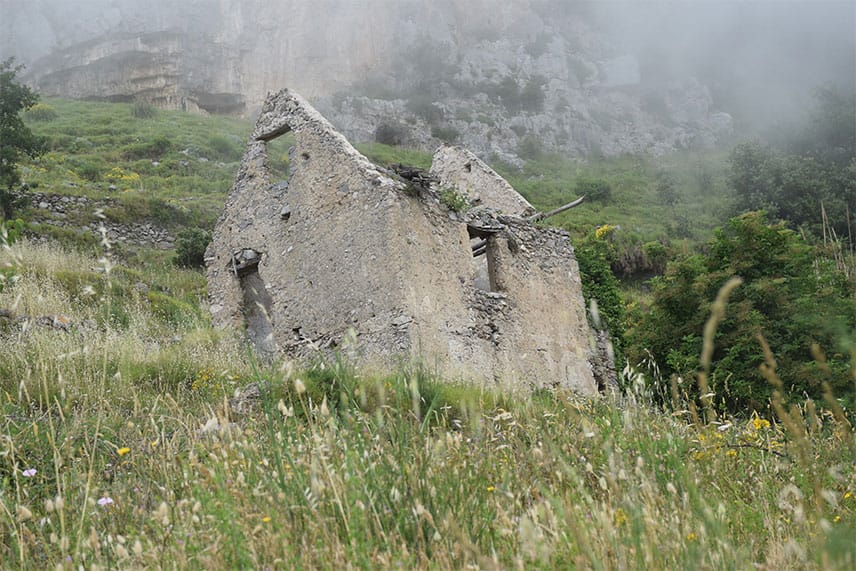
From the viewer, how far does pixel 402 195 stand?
9805mm

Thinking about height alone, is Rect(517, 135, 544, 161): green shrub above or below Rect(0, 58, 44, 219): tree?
above

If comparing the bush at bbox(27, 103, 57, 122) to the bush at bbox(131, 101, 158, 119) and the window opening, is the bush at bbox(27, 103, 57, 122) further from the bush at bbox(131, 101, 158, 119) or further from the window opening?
the window opening

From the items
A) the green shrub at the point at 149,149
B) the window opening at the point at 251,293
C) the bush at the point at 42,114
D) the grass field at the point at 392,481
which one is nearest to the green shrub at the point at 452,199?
the window opening at the point at 251,293

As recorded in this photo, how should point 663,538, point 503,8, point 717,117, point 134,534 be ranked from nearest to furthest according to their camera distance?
point 663,538 < point 134,534 < point 717,117 < point 503,8

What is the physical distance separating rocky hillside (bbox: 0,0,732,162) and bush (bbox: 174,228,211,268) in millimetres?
28782

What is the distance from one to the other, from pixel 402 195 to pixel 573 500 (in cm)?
705

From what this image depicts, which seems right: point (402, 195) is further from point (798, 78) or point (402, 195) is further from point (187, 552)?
point (798, 78)

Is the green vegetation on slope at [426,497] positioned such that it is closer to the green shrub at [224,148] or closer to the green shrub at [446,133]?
the green shrub at [224,148]

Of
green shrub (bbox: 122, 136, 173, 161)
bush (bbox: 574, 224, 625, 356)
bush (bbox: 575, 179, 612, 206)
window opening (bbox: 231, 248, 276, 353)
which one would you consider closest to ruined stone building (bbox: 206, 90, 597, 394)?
window opening (bbox: 231, 248, 276, 353)

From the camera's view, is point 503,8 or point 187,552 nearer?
point 187,552

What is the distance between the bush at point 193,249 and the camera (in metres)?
21.5

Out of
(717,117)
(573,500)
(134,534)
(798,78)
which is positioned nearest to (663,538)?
(573,500)

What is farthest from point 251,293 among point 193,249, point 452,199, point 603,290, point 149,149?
point 149,149

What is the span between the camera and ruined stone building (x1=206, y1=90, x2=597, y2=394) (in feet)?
31.0
